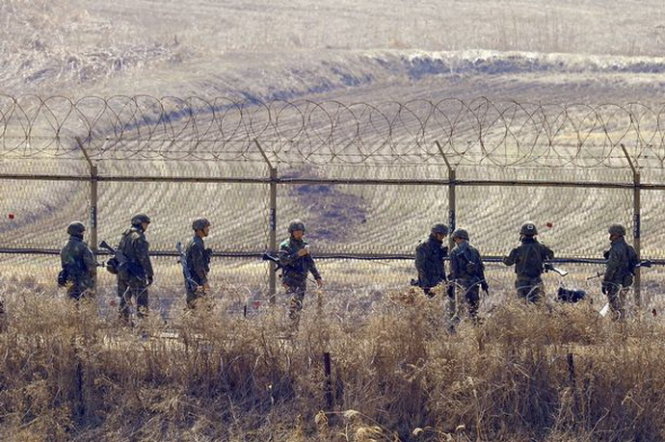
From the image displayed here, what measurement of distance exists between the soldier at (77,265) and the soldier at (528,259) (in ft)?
13.9

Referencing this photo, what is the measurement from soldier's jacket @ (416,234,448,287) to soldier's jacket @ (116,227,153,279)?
9.07ft

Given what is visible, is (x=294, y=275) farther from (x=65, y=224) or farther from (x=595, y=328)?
(x=65, y=224)

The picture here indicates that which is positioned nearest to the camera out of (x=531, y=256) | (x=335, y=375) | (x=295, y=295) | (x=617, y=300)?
(x=335, y=375)

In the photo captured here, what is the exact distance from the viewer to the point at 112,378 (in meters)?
15.5

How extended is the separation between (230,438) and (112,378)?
4.52ft

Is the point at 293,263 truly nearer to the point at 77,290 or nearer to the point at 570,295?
the point at 77,290

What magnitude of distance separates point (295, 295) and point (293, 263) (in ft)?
2.06

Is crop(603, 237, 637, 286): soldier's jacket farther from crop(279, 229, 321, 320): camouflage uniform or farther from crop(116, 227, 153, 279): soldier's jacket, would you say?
crop(116, 227, 153, 279): soldier's jacket

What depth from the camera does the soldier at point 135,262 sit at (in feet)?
54.2

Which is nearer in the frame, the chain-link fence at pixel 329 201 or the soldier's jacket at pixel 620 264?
the soldier's jacket at pixel 620 264

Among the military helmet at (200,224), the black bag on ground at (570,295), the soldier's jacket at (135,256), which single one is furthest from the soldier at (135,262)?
Result: the black bag on ground at (570,295)

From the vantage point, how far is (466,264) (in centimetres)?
1619

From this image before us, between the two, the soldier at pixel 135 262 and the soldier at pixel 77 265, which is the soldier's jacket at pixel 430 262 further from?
the soldier at pixel 77 265

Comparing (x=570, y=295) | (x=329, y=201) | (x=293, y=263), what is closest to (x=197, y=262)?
(x=293, y=263)
